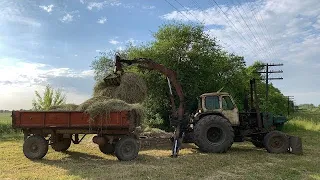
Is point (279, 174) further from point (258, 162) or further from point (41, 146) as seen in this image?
point (41, 146)

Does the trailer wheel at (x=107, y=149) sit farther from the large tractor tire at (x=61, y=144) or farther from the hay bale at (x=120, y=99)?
the hay bale at (x=120, y=99)

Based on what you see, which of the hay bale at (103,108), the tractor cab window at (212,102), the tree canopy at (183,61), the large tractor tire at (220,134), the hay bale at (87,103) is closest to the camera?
the hay bale at (103,108)

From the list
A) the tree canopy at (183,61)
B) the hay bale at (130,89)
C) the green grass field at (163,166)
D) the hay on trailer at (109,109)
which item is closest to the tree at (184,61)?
the tree canopy at (183,61)

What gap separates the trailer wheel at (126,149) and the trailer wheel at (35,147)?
2744 mm

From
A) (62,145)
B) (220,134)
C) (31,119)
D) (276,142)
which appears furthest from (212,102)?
(31,119)

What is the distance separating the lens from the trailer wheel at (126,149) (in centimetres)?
1259

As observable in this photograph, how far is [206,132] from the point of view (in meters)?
14.3

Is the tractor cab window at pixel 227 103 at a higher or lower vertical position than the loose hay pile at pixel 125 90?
lower

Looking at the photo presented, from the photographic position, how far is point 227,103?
1502 centimetres

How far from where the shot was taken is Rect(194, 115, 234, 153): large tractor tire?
14.3 meters

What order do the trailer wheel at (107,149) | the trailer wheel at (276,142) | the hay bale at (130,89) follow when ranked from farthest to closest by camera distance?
1. the hay bale at (130,89)
2. the trailer wheel at (276,142)
3. the trailer wheel at (107,149)

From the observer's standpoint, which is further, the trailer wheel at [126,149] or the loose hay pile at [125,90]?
the loose hay pile at [125,90]

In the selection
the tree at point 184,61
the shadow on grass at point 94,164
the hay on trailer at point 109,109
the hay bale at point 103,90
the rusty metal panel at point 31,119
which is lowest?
the shadow on grass at point 94,164

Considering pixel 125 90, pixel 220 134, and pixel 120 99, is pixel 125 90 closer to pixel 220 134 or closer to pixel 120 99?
pixel 120 99
